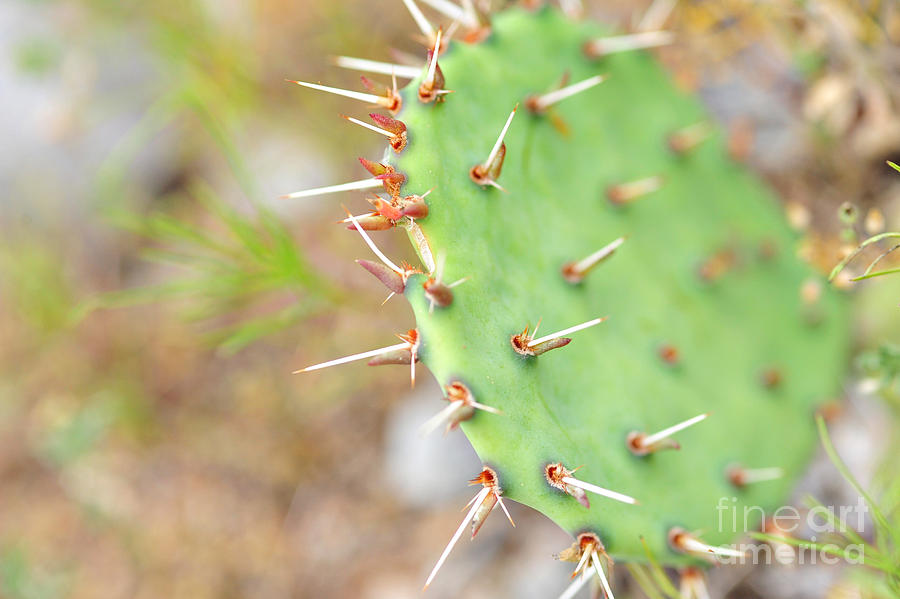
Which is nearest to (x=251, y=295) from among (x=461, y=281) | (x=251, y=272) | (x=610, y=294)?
(x=251, y=272)

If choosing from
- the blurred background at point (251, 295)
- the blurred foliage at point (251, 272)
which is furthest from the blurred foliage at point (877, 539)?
the blurred foliage at point (251, 272)

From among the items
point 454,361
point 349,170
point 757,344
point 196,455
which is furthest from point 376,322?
point 454,361

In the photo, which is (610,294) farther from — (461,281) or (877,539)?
(877,539)

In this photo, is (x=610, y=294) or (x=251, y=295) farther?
(x=251, y=295)

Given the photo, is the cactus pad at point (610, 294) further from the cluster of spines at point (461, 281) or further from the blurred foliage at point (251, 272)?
the blurred foliage at point (251, 272)

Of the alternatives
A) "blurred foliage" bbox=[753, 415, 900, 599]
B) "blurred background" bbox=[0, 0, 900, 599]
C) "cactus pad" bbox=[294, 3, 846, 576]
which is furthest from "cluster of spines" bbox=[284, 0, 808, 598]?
"blurred background" bbox=[0, 0, 900, 599]

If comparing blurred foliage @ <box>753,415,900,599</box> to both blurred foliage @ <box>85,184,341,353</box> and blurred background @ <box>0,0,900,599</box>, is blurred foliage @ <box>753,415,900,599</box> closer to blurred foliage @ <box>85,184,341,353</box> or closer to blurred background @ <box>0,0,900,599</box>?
blurred background @ <box>0,0,900,599</box>

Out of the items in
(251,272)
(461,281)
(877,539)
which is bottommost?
(877,539)
